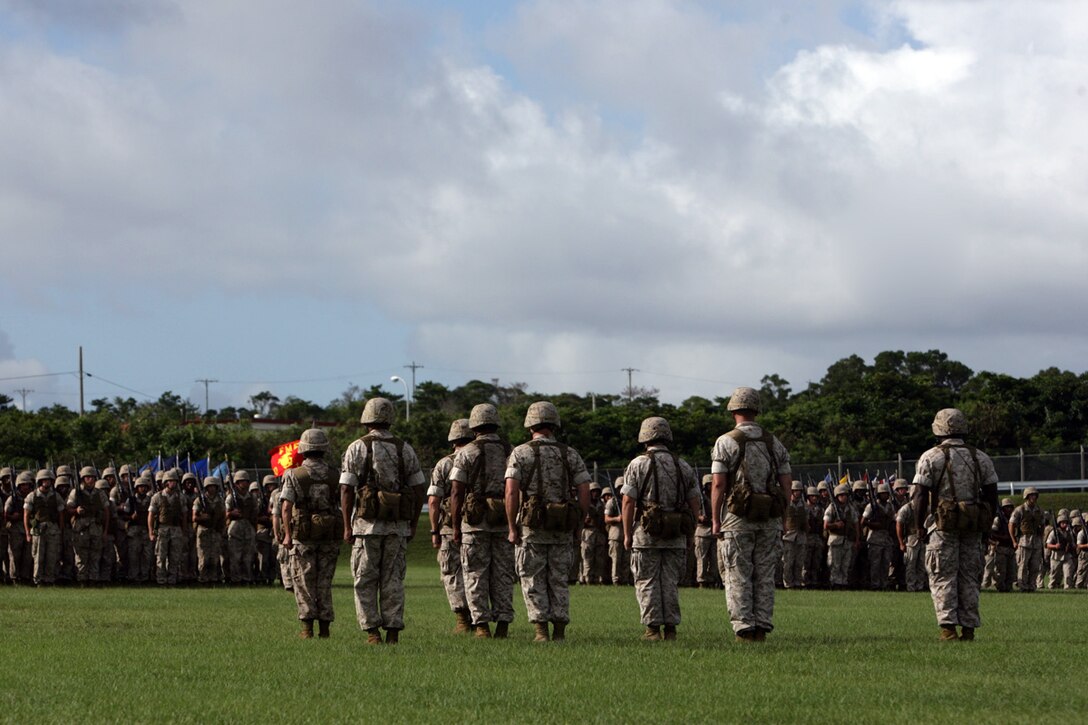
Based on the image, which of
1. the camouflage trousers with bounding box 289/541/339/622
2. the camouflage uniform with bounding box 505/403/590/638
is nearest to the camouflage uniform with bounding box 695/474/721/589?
the camouflage uniform with bounding box 505/403/590/638

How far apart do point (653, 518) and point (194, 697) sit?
5615 mm

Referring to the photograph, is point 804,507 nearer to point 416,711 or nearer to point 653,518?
point 653,518

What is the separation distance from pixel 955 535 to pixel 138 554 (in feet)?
64.7

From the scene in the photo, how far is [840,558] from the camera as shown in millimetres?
31422

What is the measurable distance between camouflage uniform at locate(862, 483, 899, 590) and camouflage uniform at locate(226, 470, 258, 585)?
485 inches

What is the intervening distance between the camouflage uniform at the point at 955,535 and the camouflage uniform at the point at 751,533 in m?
1.44

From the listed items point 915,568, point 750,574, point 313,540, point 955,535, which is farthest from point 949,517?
point 915,568

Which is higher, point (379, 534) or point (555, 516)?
point (555, 516)

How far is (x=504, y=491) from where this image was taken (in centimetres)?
1452

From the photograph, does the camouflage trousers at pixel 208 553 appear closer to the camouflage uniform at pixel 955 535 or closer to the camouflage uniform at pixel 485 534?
the camouflage uniform at pixel 485 534

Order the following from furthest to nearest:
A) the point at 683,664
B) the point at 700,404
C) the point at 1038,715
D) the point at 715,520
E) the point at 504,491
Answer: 1. the point at 700,404
2. the point at 504,491
3. the point at 715,520
4. the point at 683,664
5. the point at 1038,715

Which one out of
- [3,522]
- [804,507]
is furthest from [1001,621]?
[3,522]

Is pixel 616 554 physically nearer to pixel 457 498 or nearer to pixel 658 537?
pixel 457 498

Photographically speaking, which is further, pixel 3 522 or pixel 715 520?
pixel 3 522
